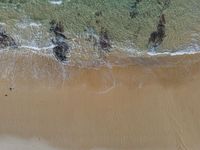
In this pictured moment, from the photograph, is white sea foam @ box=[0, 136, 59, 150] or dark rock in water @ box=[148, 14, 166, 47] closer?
white sea foam @ box=[0, 136, 59, 150]

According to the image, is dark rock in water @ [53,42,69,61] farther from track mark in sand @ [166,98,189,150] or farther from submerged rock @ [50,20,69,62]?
track mark in sand @ [166,98,189,150]

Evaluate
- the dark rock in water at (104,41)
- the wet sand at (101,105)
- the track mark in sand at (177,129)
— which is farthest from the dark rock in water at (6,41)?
the track mark in sand at (177,129)

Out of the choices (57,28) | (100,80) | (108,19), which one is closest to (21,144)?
(100,80)

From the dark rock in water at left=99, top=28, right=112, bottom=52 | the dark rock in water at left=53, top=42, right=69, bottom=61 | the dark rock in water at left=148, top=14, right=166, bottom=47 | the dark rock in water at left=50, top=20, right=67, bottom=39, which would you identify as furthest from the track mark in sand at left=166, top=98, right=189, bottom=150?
the dark rock in water at left=50, top=20, right=67, bottom=39

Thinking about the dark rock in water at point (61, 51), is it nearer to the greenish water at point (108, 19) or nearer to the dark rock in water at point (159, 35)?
the greenish water at point (108, 19)

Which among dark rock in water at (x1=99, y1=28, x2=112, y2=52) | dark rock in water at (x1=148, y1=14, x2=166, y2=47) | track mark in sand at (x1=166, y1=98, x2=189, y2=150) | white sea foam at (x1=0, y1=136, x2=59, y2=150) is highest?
dark rock in water at (x1=148, y1=14, x2=166, y2=47)

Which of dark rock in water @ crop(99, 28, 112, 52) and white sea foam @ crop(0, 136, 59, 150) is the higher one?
dark rock in water @ crop(99, 28, 112, 52)
